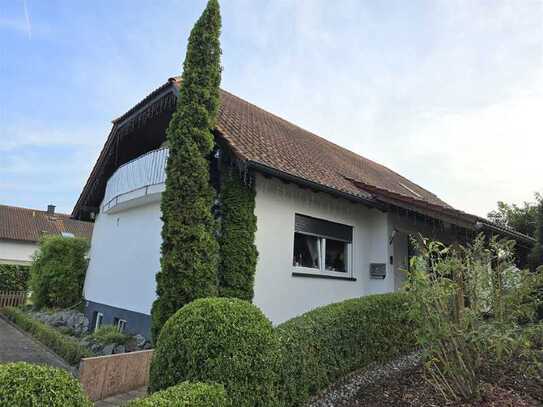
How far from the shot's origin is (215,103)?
22.4ft

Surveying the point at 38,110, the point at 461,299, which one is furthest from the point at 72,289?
the point at 461,299

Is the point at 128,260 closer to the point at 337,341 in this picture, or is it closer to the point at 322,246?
the point at 322,246

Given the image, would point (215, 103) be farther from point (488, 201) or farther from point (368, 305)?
point (488, 201)

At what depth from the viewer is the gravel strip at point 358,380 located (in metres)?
4.32

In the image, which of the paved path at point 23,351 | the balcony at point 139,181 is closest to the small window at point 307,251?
the balcony at point 139,181

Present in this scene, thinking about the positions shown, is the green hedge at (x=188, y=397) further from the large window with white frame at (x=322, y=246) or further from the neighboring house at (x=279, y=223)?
the large window with white frame at (x=322, y=246)

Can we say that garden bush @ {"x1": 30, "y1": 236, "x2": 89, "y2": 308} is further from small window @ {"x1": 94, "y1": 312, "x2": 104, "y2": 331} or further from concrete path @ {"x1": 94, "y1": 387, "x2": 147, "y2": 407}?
concrete path @ {"x1": 94, "y1": 387, "x2": 147, "y2": 407}

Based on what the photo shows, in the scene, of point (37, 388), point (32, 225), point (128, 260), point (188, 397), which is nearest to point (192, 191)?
point (188, 397)

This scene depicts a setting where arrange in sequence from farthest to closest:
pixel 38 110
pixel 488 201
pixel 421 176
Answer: pixel 488 201
pixel 421 176
pixel 38 110

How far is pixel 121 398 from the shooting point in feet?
16.7

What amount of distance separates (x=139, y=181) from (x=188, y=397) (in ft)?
23.5

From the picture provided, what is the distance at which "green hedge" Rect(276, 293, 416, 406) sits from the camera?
153 inches

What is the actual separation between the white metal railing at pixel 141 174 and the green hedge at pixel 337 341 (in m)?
5.24

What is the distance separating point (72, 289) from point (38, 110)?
715 centimetres
